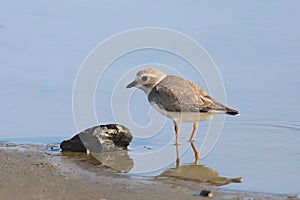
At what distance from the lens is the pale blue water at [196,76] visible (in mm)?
7930

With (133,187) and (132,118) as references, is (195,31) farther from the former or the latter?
(133,187)

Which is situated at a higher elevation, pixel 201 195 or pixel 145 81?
pixel 145 81

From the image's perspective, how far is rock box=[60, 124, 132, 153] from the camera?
791 cm

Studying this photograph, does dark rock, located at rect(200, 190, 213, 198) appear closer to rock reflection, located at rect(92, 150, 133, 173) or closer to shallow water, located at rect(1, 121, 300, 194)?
shallow water, located at rect(1, 121, 300, 194)

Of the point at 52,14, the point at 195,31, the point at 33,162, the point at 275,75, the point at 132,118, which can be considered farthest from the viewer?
the point at 52,14

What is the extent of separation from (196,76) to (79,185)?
4.39 metres

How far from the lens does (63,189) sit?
20.6 feet

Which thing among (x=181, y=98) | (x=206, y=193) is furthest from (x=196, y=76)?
(x=206, y=193)

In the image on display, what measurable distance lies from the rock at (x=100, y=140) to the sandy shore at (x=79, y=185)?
633 millimetres

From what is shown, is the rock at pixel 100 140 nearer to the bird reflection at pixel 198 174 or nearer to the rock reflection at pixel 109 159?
the rock reflection at pixel 109 159

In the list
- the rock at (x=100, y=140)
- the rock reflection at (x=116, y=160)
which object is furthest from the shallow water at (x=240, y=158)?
the rock at (x=100, y=140)

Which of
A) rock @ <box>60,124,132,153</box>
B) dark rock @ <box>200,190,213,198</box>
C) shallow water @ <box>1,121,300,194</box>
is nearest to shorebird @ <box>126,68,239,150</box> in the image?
shallow water @ <box>1,121,300,194</box>

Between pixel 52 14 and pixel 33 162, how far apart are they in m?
7.42

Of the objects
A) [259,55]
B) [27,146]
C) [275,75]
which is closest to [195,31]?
[259,55]
